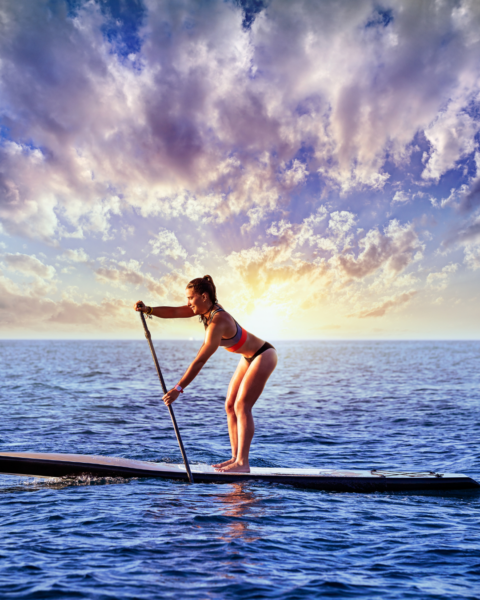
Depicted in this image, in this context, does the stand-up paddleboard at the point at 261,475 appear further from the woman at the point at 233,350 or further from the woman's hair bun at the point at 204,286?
the woman's hair bun at the point at 204,286

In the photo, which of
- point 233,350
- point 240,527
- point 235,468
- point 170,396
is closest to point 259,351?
point 233,350

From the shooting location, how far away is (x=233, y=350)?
7.27 meters

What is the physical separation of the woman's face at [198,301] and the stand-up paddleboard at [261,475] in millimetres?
2666

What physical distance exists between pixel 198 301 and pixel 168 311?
0.91 m

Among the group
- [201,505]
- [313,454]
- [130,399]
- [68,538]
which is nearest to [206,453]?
[313,454]

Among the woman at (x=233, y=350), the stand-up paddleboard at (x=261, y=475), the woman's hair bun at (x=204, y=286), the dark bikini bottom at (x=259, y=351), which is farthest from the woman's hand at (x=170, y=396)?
the stand-up paddleboard at (x=261, y=475)

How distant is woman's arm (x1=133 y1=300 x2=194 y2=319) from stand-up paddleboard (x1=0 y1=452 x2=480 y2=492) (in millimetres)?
2522

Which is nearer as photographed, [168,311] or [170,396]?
[170,396]

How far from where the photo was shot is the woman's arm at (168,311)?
739 cm

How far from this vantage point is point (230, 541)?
16.4 ft

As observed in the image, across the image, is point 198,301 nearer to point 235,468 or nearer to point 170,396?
point 170,396

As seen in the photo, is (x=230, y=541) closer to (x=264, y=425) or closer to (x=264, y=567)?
(x=264, y=567)

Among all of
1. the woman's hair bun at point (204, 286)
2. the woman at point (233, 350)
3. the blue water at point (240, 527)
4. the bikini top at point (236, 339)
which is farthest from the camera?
the bikini top at point (236, 339)

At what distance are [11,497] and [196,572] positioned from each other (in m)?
3.87
